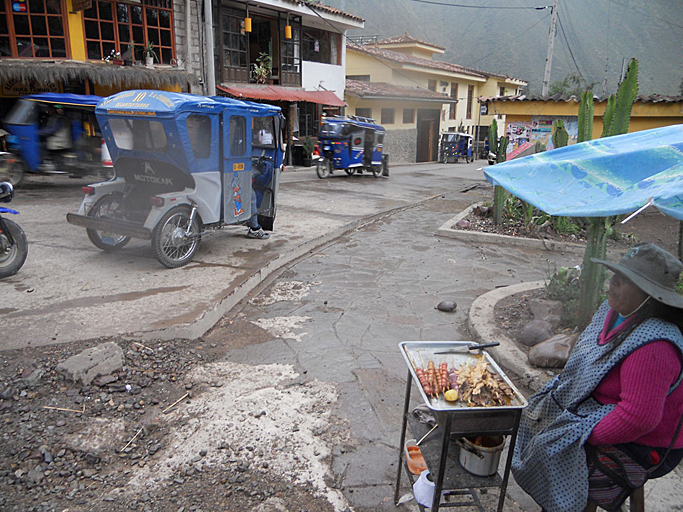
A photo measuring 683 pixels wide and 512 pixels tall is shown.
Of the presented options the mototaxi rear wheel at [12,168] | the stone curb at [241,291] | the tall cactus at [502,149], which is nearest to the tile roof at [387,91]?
the tall cactus at [502,149]

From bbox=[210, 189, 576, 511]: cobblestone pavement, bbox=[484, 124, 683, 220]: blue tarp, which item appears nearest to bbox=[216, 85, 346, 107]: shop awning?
bbox=[210, 189, 576, 511]: cobblestone pavement

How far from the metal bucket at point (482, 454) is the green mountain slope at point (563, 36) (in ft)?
205

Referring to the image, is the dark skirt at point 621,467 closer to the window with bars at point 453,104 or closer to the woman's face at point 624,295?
the woman's face at point 624,295

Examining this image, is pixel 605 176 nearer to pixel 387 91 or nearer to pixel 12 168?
pixel 12 168

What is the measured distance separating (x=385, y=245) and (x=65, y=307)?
5.34 metres

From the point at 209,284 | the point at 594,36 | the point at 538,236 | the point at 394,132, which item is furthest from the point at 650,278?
the point at 594,36

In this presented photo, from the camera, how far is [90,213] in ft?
22.5

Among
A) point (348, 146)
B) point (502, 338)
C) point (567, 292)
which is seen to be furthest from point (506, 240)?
point (348, 146)

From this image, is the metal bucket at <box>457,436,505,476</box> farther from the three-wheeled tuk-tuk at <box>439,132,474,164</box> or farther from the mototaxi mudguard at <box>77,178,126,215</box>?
the three-wheeled tuk-tuk at <box>439,132,474,164</box>

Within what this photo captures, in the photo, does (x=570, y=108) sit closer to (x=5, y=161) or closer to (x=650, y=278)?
(x=650, y=278)

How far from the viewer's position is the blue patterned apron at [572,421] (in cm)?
210

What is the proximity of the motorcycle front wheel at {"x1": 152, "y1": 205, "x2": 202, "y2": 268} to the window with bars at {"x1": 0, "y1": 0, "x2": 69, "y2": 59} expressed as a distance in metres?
10.1

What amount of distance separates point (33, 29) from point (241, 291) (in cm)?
1188

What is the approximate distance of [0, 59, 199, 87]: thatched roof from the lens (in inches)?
487
